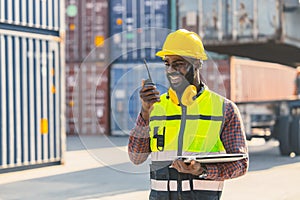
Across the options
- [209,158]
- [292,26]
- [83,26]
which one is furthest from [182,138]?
[83,26]

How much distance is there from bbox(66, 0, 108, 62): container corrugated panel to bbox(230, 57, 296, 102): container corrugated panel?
5921 millimetres

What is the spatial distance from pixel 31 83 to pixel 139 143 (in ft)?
34.5

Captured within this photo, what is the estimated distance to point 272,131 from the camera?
15.5 meters

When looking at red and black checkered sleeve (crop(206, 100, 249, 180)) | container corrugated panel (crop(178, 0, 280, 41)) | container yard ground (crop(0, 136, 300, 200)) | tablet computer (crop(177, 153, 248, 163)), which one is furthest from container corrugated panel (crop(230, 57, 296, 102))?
tablet computer (crop(177, 153, 248, 163))

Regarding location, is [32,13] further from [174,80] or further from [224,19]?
[174,80]

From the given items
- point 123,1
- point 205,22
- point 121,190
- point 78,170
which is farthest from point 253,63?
point 121,190

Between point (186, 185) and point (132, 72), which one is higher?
point (132, 72)

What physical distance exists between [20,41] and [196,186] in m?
10.5

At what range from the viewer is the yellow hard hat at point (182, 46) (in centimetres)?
258

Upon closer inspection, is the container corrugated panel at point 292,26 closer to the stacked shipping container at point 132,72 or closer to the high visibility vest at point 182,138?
the stacked shipping container at point 132,72

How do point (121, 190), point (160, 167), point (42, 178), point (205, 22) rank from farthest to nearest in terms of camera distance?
1. point (205, 22)
2. point (42, 178)
3. point (121, 190)
4. point (160, 167)

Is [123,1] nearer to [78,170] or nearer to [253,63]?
[253,63]

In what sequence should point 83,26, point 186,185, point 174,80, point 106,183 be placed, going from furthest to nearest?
point 83,26
point 106,183
point 186,185
point 174,80

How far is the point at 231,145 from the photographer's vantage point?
106 inches
